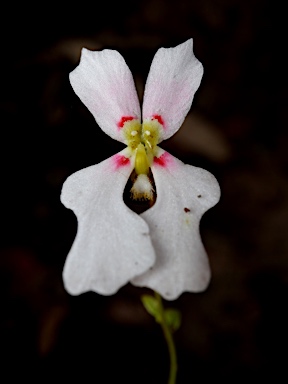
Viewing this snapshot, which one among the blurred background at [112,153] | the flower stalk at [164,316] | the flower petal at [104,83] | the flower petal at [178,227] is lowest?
the blurred background at [112,153]

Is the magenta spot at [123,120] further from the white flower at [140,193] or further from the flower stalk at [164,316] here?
the flower stalk at [164,316]

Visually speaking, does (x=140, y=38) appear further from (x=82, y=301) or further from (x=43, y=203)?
(x=82, y=301)

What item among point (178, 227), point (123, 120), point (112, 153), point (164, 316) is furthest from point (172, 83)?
point (112, 153)

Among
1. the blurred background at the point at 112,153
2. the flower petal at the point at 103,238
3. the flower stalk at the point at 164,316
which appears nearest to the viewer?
the flower petal at the point at 103,238

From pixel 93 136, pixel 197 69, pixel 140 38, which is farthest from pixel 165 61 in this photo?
pixel 140 38

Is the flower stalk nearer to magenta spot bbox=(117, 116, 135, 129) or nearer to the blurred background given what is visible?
magenta spot bbox=(117, 116, 135, 129)

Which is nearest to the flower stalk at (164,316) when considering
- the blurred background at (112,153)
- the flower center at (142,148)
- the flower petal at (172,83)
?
the flower center at (142,148)

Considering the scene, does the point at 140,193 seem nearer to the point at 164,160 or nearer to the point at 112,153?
the point at 164,160

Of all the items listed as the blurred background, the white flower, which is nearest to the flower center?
the white flower
